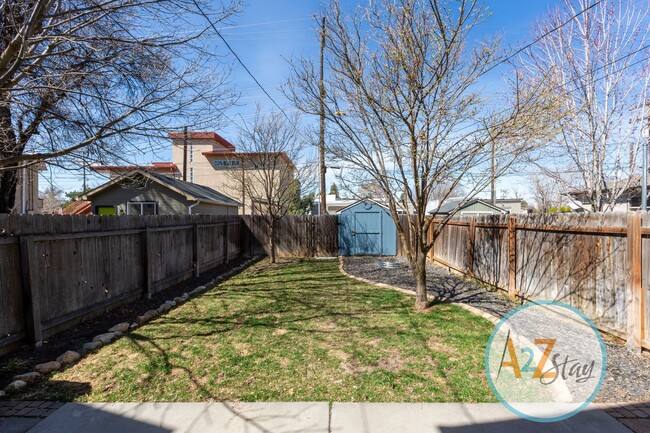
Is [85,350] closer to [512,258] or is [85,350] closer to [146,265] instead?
[146,265]

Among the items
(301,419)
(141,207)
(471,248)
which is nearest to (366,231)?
(471,248)

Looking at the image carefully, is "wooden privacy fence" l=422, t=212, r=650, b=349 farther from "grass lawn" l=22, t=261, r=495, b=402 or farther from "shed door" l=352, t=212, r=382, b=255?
"shed door" l=352, t=212, r=382, b=255

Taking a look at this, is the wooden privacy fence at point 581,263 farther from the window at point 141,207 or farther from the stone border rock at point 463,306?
the window at point 141,207

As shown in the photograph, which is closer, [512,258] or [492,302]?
[492,302]

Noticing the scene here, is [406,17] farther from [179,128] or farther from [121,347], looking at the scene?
[121,347]

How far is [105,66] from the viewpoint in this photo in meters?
4.76

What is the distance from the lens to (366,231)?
13.8 m

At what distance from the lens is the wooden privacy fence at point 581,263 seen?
389 centimetres

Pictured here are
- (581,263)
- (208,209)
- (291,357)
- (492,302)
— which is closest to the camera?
(291,357)

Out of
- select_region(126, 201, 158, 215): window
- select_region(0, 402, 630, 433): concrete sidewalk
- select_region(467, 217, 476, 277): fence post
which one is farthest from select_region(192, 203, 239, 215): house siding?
select_region(0, 402, 630, 433): concrete sidewalk

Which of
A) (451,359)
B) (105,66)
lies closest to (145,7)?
(105,66)

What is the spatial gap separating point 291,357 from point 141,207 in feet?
43.6

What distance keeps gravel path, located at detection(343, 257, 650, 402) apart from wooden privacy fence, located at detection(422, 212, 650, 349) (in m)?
0.24

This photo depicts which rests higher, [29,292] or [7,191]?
[7,191]
